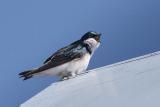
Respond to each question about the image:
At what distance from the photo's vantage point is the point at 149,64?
2600mm

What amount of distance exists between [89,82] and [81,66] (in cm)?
147

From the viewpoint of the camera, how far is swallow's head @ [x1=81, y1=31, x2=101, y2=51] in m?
4.66

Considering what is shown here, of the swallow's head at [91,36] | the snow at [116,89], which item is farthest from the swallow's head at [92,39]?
the snow at [116,89]

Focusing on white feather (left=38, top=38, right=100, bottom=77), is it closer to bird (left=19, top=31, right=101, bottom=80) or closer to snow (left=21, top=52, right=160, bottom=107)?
bird (left=19, top=31, right=101, bottom=80)

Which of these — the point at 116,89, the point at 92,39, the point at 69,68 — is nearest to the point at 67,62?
the point at 69,68

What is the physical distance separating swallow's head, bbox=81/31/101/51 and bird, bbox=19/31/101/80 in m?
0.02

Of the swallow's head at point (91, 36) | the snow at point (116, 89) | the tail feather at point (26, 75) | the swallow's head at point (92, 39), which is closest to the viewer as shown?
the snow at point (116, 89)

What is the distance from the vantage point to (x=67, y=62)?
420 cm

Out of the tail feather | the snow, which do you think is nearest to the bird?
the tail feather

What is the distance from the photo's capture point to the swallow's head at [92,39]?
183 inches

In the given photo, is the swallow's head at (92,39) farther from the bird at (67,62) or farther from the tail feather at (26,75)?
the tail feather at (26,75)

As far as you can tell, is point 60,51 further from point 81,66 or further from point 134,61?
point 134,61

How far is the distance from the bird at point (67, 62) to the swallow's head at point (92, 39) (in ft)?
0.07

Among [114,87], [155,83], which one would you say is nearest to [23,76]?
[114,87]
